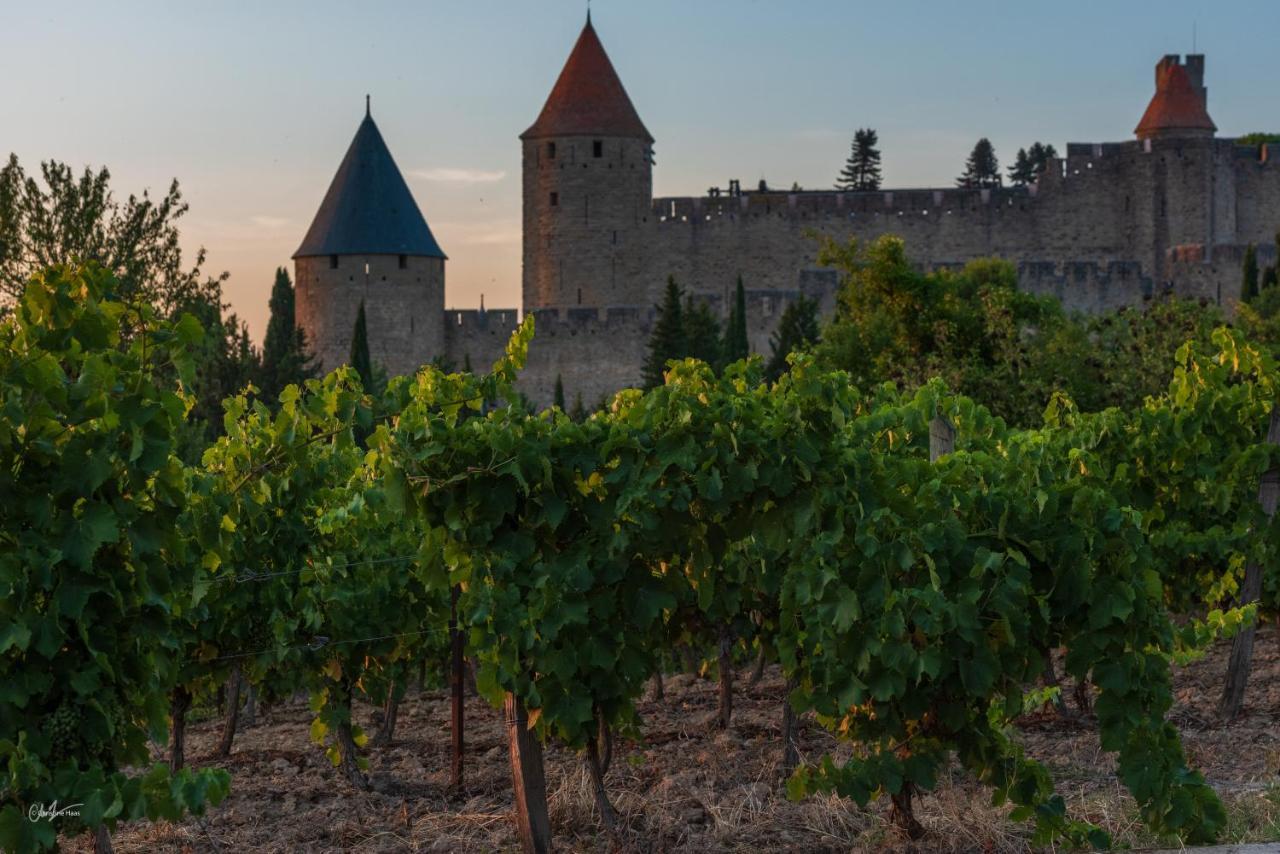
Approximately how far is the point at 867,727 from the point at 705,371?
1.08 meters

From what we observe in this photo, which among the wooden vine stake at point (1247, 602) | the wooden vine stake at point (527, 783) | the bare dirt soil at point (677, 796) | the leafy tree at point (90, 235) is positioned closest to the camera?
the wooden vine stake at point (527, 783)

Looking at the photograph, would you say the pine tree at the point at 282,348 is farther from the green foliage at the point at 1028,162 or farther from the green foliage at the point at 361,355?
the green foliage at the point at 1028,162

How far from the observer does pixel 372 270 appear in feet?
107

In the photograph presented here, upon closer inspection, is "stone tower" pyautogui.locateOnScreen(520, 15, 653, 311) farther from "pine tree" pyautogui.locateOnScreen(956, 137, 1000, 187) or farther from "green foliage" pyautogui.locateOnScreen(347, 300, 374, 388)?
"pine tree" pyautogui.locateOnScreen(956, 137, 1000, 187)

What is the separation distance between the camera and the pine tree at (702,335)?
29.0 metres

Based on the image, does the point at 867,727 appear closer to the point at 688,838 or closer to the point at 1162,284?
the point at 688,838

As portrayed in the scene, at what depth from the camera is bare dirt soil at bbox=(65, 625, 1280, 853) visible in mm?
5121

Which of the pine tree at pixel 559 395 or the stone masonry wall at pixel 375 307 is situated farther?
the stone masonry wall at pixel 375 307

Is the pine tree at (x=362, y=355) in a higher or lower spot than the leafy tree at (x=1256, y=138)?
lower

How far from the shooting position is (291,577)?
21.0 ft

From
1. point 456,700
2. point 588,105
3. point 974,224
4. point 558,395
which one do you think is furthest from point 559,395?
point 456,700

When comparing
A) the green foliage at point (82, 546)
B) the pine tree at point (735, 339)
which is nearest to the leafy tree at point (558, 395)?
the pine tree at point (735, 339)

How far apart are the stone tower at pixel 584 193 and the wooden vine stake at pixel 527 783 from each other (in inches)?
1162

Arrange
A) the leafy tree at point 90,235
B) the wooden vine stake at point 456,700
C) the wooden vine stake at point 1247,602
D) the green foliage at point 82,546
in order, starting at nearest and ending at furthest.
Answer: the green foliage at point 82,546, the wooden vine stake at point 456,700, the wooden vine stake at point 1247,602, the leafy tree at point 90,235
